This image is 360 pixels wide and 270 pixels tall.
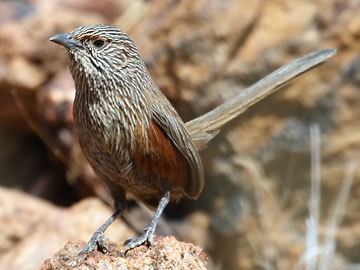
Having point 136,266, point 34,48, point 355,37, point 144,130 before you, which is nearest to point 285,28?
point 355,37

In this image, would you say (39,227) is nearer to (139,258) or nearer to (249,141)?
(249,141)

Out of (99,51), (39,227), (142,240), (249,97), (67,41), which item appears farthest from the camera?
(39,227)

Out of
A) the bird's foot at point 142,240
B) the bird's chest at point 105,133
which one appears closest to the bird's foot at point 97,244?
the bird's foot at point 142,240

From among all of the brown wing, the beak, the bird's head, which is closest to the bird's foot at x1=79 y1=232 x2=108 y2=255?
the brown wing

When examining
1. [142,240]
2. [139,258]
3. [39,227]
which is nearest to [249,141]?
[39,227]

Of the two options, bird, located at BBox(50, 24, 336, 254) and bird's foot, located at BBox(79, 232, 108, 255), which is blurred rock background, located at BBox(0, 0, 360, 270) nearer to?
bird, located at BBox(50, 24, 336, 254)

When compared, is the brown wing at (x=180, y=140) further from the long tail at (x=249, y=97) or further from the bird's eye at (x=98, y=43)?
the bird's eye at (x=98, y=43)
